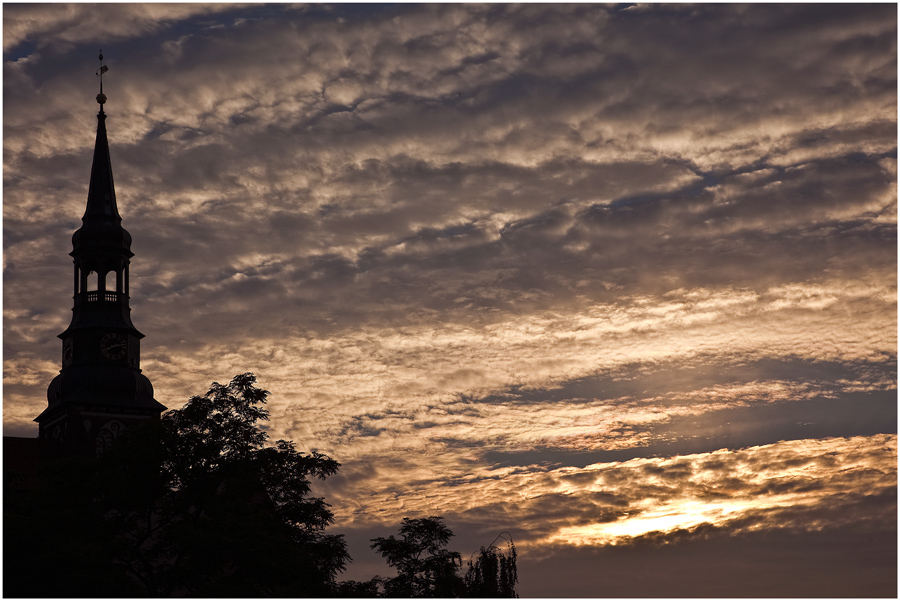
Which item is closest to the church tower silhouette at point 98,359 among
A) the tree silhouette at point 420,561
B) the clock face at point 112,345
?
the clock face at point 112,345

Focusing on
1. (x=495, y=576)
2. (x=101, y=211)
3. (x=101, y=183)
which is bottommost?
Result: (x=495, y=576)

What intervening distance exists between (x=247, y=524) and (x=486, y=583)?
1077cm

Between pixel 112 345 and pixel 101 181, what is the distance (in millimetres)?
12652

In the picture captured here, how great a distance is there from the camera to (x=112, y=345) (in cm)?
7519

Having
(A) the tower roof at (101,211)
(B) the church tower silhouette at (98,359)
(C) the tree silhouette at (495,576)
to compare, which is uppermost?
(A) the tower roof at (101,211)

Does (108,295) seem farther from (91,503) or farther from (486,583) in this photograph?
(486,583)

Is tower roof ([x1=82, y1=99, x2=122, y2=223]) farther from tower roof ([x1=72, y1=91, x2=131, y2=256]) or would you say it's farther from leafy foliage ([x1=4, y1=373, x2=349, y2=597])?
leafy foliage ([x1=4, y1=373, x2=349, y2=597])

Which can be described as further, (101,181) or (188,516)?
(101,181)

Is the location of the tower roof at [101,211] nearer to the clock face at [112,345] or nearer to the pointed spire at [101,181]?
the pointed spire at [101,181]

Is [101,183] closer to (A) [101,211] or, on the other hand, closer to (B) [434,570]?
(A) [101,211]

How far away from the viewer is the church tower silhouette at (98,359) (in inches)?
2943

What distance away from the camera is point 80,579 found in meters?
39.1

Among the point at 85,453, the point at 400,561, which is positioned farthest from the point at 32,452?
the point at 400,561

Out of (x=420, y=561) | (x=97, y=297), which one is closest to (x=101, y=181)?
(x=97, y=297)
